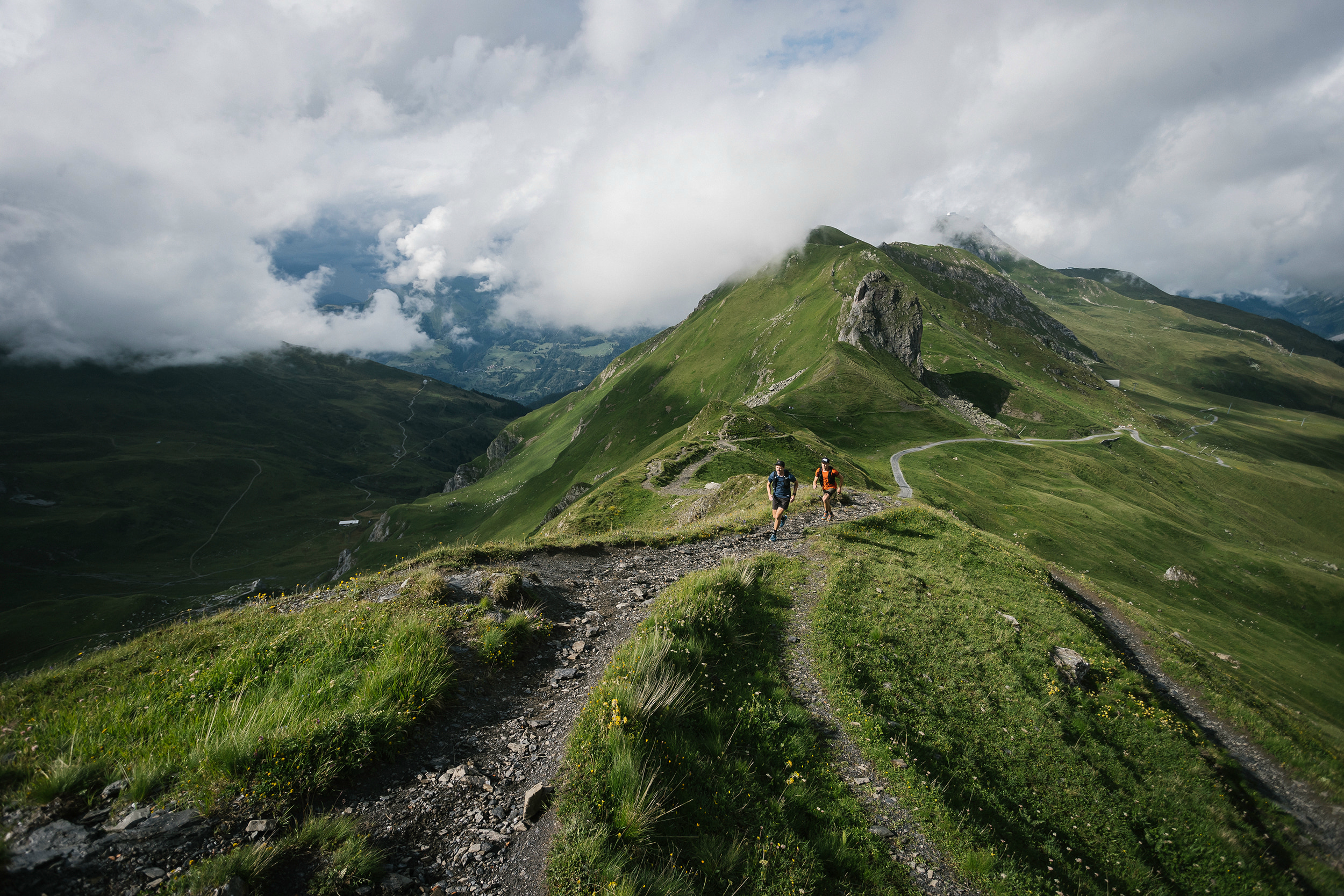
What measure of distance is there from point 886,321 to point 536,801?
156m

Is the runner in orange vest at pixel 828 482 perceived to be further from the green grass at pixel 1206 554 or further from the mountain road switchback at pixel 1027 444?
the mountain road switchback at pixel 1027 444

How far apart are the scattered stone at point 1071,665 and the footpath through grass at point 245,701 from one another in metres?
17.0

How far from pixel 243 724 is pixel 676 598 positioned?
9519 mm

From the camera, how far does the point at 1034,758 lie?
12883 millimetres

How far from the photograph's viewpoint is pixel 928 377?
144375mm

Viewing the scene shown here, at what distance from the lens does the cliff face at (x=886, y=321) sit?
142000mm

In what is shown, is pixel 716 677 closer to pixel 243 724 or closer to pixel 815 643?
pixel 815 643

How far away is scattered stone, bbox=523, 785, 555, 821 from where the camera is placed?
25.1 ft

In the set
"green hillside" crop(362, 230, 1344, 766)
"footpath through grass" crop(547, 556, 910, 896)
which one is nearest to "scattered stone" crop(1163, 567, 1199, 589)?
"green hillside" crop(362, 230, 1344, 766)

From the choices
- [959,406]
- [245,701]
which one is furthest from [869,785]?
[959,406]

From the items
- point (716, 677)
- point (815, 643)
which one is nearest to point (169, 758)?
point (716, 677)

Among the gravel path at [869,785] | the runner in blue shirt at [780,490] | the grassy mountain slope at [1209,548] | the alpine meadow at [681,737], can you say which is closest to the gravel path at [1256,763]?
the alpine meadow at [681,737]

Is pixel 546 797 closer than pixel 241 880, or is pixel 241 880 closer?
pixel 241 880

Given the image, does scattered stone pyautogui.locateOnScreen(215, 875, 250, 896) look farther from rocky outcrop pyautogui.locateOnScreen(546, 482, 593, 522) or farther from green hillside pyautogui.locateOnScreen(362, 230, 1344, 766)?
rocky outcrop pyautogui.locateOnScreen(546, 482, 593, 522)
